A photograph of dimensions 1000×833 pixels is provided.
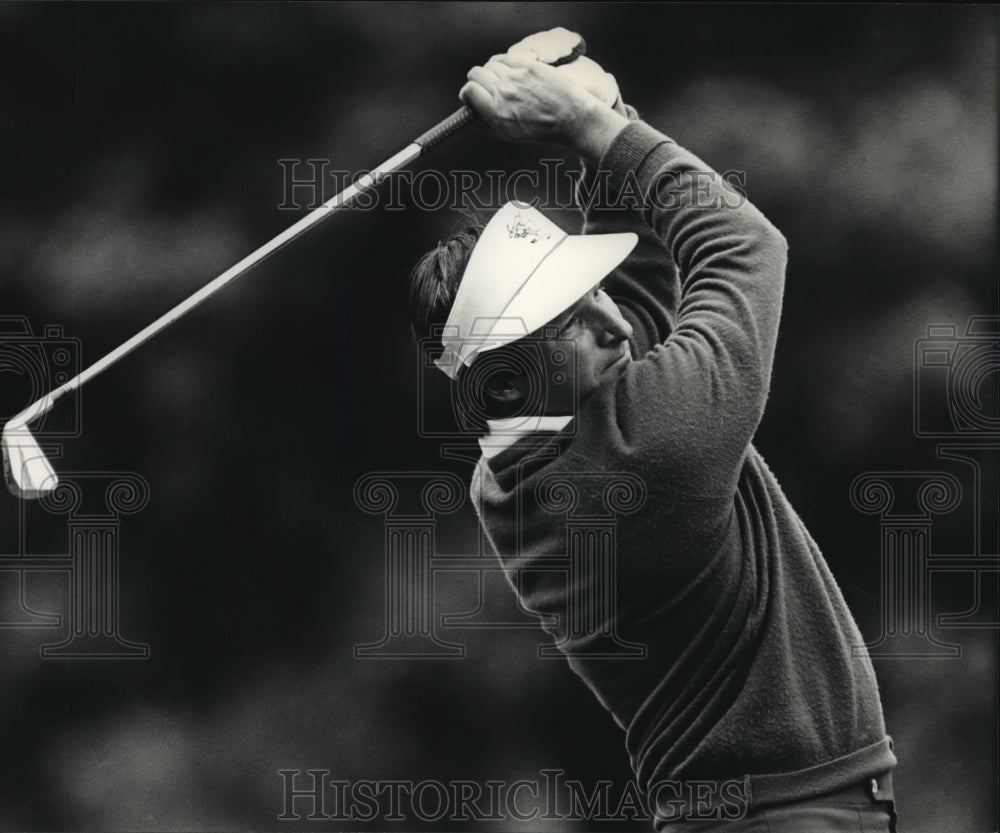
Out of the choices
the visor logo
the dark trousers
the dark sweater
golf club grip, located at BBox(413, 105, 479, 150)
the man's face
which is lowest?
the dark trousers

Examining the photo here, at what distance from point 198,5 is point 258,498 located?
28.7 inches

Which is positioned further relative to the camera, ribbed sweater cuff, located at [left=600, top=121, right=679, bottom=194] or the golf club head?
the golf club head

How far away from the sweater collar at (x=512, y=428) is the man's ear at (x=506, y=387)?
23mm

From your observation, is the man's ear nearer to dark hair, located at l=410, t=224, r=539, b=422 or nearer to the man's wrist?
dark hair, located at l=410, t=224, r=539, b=422

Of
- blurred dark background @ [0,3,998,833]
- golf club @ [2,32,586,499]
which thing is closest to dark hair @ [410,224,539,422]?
golf club @ [2,32,586,499]

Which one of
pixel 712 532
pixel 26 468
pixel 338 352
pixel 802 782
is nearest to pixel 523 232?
pixel 712 532

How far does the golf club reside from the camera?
1.58 m

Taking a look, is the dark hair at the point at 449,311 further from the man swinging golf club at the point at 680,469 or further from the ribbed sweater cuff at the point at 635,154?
the ribbed sweater cuff at the point at 635,154

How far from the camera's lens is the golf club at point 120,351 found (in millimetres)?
1577

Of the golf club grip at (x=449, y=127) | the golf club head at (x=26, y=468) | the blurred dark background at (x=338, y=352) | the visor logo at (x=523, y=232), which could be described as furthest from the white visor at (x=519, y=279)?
the golf club head at (x=26, y=468)

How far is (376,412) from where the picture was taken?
174cm

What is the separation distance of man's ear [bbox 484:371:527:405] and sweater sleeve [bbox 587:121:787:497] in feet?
0.38

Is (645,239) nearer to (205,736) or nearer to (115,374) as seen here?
(115,374)

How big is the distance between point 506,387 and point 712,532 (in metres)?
0.27
